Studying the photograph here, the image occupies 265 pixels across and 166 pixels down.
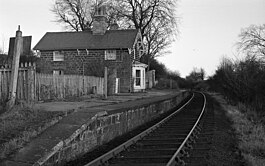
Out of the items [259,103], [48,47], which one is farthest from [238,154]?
[48,47]

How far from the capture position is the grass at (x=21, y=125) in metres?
6.13

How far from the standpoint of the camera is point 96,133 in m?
8.12

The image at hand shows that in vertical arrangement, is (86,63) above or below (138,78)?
above

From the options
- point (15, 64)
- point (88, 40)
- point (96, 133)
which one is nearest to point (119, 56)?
point (88, 40)

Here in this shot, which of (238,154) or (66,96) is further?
(66,96)

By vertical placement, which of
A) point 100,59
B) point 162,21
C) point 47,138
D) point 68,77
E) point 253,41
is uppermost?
point 162,21

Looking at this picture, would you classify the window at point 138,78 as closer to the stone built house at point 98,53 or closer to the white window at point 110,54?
the stone built house at point 98,53

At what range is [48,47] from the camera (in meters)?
33.7

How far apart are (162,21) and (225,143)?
35.8 metres

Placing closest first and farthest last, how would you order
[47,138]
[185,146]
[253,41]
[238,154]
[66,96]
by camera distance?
[47,138] → [238,154] → [185,146] → [66,96] → [253,41]

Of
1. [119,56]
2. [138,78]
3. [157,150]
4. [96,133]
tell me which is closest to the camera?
[157,150]

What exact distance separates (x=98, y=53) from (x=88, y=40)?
98.8 inches

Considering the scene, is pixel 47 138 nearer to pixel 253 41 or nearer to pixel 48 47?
pixel 48 47

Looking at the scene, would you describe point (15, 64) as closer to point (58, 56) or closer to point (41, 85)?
point (41, 85)
